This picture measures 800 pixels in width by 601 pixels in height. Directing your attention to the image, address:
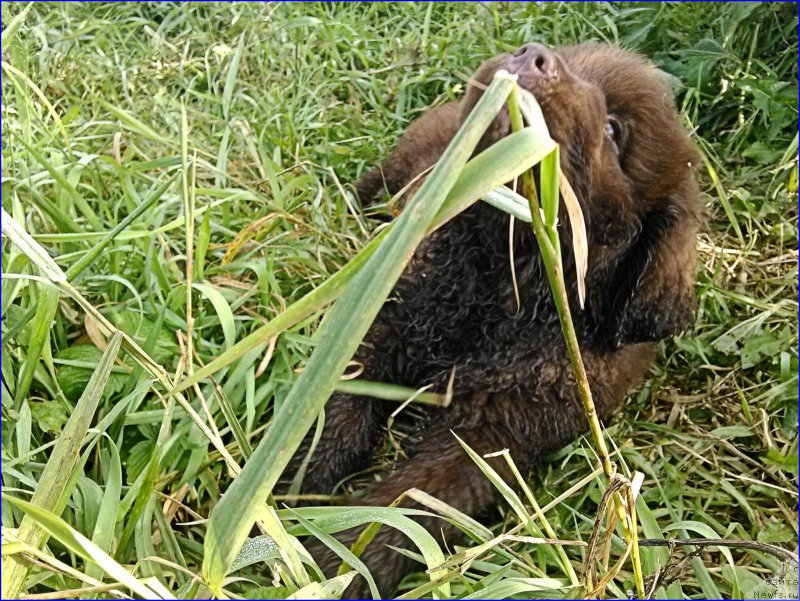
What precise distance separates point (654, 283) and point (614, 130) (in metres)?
0.41

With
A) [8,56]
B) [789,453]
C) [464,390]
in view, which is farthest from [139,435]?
[789,453]

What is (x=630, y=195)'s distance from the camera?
1.86m

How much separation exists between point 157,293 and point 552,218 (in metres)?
1.44

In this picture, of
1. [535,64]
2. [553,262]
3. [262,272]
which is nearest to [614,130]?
[535,64]

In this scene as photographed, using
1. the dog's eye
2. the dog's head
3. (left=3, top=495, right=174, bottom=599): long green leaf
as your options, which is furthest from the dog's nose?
(left=3, top=495, right=174, bottom=599): long green leaf

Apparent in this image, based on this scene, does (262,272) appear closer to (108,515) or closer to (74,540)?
(108,515)

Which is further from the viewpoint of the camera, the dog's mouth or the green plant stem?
the dog's mouth

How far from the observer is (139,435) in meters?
1.69

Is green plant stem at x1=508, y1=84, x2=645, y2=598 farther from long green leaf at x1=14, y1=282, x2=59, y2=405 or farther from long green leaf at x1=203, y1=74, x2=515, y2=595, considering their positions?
long green leaf at x1=14, y1=282, x2=59, y2=405

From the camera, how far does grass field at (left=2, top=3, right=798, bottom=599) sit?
1241 millimetres

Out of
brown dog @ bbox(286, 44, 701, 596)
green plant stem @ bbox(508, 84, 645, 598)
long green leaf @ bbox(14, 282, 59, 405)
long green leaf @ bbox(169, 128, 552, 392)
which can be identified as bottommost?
brown dog @ bbox(286, 44, 701, 596)

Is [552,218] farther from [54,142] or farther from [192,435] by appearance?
[54,142]

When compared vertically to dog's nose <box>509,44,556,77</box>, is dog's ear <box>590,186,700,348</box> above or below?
below

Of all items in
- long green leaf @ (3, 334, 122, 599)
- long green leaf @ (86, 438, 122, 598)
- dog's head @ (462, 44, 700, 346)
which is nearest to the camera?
long green leaf @ (3, 334, 122, 599)
